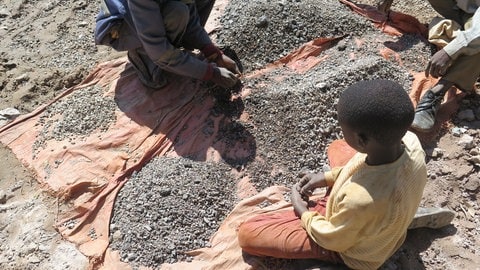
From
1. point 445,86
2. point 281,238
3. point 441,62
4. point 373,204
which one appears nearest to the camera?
point 373,204

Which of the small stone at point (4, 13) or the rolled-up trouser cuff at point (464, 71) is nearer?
the rolled-up trouser cuff at point (464, 71)

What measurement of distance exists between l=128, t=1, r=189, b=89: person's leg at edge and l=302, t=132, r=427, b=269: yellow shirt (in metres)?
1.58

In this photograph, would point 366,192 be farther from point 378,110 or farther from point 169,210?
point 169,210

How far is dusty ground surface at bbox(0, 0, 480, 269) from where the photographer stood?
2490mm

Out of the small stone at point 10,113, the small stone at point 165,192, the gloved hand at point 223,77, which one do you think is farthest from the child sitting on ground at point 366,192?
the small stone at point 10,113

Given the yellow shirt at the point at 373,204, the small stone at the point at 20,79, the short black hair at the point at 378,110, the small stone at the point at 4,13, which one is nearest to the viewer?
the short black hair at the point at 378,110

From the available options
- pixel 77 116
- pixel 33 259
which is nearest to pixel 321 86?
pixel 77 116

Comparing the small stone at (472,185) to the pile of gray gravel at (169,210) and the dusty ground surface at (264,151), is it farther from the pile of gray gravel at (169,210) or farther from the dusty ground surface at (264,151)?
the pile of gray gravel at (169,210)

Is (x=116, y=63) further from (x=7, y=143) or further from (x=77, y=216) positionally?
(x=77, y=216)

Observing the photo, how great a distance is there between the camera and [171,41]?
311cm

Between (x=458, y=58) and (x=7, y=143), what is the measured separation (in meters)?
2.74

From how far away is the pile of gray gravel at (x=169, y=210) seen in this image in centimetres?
248

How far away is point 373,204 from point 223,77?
1.55 meters

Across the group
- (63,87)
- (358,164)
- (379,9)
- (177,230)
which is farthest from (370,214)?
(63,87)
